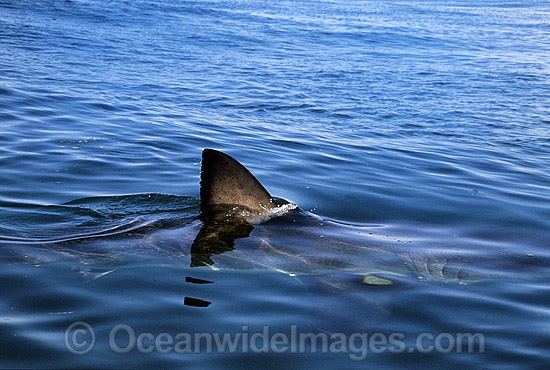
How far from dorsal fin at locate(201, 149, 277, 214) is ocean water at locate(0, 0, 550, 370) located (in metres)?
0.28

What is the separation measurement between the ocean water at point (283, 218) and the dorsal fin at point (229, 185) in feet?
0.93

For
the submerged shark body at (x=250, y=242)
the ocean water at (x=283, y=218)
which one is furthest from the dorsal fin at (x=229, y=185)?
the ocean water at (x=283, y=218)

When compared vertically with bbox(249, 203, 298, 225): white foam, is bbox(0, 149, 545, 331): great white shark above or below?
below

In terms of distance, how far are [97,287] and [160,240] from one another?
83cm

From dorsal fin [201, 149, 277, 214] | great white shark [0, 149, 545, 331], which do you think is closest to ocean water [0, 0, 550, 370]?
great white shark [0, 149, 545, 331]

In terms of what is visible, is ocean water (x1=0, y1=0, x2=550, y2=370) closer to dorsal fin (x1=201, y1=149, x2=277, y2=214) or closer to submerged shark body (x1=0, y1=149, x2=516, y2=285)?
submerged shark body (x1=0, y1=149, x2=516, y2=285)

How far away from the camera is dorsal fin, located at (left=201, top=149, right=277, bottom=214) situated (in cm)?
546

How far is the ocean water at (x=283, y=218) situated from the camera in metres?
3.86

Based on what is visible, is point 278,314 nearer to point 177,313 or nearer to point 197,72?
point 177,313

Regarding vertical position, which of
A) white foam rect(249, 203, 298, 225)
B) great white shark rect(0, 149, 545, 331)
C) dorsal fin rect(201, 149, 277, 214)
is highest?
dorsal fin rect(201, 149, 277, 214)

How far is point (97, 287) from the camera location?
14.5ft

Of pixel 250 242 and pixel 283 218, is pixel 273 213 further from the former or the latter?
pixel 250 242

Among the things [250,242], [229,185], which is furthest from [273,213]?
[250,242]

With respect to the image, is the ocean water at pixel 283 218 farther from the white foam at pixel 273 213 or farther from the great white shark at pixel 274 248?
the white foam at pixel 273 213
